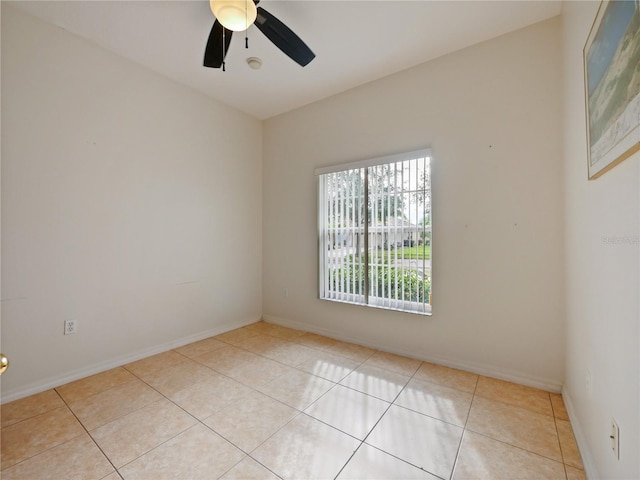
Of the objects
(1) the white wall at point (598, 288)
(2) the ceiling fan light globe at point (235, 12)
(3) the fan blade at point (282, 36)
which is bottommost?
(1) the white wall at point (598, 288)

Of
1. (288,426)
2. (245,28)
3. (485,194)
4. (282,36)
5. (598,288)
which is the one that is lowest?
(288,426)

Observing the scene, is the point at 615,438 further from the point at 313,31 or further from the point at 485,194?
the point at 313,31

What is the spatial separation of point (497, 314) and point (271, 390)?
198cm

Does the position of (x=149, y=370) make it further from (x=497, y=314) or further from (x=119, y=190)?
(x=497, y=314)

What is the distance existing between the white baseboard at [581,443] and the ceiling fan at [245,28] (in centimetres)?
292

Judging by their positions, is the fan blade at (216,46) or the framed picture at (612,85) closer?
the framed picture at (612,85)

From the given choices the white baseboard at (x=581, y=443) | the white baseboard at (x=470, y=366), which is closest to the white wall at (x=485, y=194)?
the white baseboard at (x=470, y=366)

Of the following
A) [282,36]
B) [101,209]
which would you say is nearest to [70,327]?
[101,209]

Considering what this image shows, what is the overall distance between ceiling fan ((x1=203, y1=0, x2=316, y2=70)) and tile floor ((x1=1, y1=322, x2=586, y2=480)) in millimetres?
2500

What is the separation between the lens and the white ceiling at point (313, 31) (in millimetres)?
2025

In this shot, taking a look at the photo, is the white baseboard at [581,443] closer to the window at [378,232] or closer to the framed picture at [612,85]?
the window at [378,232]

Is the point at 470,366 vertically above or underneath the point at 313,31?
underneath

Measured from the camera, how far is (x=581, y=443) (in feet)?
4.82

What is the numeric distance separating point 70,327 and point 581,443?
366 centimetres
